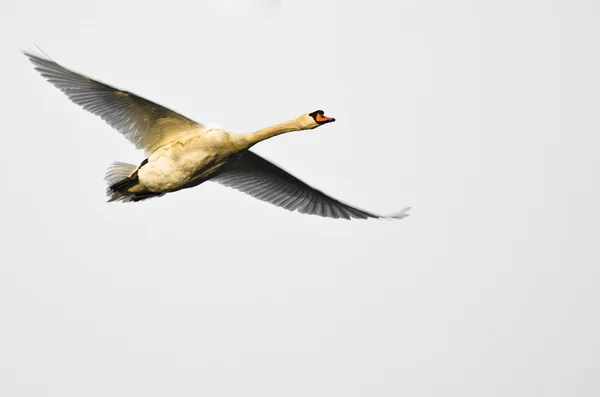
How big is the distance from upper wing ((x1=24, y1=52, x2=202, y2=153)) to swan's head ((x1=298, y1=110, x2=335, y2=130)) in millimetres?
2290

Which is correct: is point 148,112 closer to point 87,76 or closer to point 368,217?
point 87,76

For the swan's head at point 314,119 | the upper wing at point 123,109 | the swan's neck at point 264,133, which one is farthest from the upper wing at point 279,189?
the swan's head at point 314,119

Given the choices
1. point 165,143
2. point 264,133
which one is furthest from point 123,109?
point 264,133

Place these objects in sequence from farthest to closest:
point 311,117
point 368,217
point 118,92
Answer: point 368,217
point 118,92
point 311,117

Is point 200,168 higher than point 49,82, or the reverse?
point 49,82

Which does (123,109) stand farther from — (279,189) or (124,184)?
(279,189)

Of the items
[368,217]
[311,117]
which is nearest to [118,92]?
[311,117]

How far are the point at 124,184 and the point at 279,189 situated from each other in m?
3.43

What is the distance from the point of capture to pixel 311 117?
67.3ft

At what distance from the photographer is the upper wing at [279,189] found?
23484 millimetres

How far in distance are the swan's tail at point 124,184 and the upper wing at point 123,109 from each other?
54cm

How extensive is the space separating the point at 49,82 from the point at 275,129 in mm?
4565

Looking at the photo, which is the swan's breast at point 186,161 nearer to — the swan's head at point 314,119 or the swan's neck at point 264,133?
the swan's neck at point 264,133

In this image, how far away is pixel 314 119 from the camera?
2048cm
